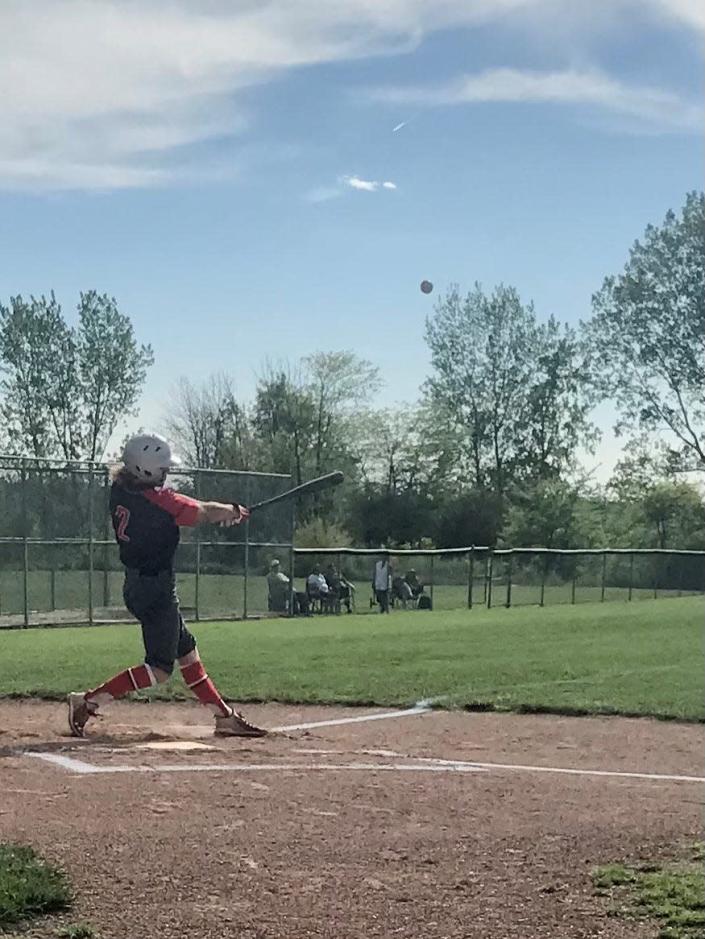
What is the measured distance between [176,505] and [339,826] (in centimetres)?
320

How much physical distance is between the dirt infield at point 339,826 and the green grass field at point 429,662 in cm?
255

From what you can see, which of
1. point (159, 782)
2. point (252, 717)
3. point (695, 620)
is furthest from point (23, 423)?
point (159, 782)

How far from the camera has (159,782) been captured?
620 centimetres

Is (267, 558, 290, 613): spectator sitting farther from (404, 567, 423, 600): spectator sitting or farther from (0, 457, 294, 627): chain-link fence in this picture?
(404, 567, 423, 600): spectator sitting

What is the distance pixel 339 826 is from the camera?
531 cm

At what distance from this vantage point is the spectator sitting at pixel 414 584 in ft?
106

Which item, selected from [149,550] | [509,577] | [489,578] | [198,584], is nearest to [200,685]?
[149,550]

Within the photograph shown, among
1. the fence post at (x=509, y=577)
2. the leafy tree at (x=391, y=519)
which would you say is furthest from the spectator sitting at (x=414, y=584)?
the leafy tree at (x=391, y=519)

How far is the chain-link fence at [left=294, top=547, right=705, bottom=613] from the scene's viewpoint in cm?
3325

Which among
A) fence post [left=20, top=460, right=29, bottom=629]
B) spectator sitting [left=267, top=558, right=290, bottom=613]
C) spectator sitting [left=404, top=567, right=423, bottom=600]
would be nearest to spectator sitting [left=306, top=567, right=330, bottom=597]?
spectator sitting [left=267, top=558, right=290, bottom=613]

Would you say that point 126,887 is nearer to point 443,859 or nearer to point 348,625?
point 443,859

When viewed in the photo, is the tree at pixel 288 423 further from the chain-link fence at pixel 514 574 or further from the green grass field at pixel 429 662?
the green grass field at pixel 429 662

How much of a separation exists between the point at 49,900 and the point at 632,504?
5399 cm

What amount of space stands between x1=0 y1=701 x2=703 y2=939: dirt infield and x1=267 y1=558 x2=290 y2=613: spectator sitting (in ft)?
62.2
